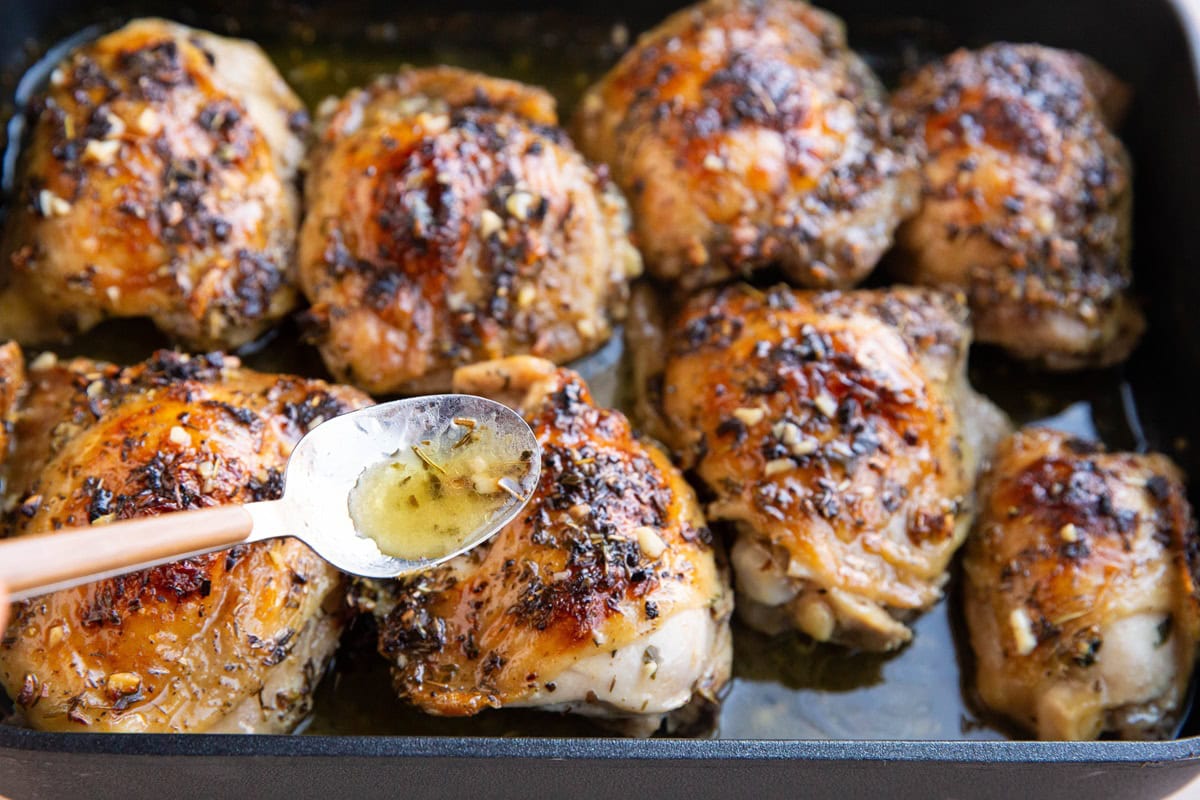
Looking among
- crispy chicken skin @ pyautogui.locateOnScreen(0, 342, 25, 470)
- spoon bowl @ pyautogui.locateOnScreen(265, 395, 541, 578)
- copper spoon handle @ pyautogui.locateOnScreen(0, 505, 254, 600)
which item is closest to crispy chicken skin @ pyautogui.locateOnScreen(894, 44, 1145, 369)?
spoon bowl @ pyautogui.locateOnScreen(265, 395, 541, 578)

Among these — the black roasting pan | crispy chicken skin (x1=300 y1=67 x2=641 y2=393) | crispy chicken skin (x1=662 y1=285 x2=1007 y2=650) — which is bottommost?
the black roasting pan

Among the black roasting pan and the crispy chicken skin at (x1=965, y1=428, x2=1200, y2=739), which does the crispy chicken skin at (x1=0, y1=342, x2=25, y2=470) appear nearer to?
the black roasting pan

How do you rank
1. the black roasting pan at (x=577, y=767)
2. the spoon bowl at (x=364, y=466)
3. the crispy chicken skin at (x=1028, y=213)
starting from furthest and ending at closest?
the crispy chicken skin at (x=1028, y=213)
the spoon bowl at (x=364, y=466)
the black roasting pan at (x=577, y=767)

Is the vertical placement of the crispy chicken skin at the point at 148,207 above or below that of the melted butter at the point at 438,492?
above

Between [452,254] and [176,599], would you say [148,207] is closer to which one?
[452,254]

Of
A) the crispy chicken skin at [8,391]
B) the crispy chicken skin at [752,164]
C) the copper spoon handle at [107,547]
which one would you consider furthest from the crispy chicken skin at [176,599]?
the crispy chicken skin at [752,164]

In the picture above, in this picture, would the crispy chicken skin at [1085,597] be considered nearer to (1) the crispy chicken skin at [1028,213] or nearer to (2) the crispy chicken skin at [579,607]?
(1) the crispy chicken skin at [1028,213]

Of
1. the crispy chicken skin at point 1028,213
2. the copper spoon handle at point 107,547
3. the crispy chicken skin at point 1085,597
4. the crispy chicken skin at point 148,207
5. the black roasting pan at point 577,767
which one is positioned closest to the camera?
the copper spoon handle at point 107,547

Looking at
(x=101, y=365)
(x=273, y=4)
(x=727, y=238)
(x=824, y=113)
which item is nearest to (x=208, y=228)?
(x=101, y=365)
